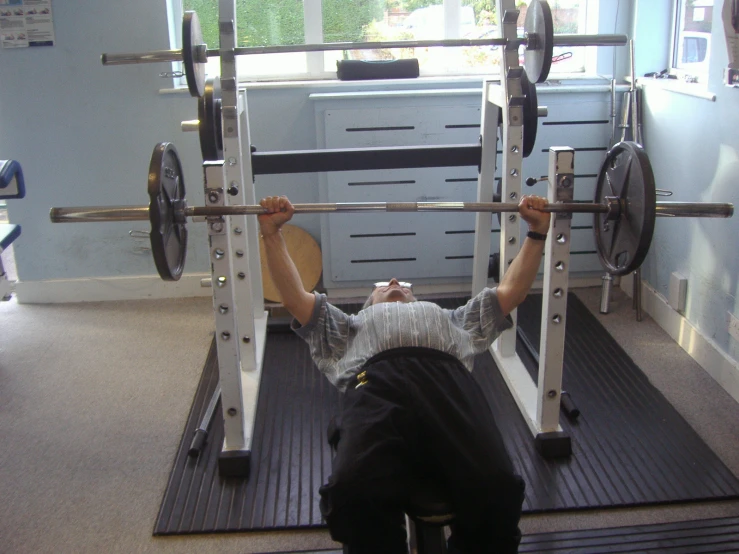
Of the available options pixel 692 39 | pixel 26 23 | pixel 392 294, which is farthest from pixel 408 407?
pixel 26 23

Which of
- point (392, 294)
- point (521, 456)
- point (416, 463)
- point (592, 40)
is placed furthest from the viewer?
point (592, 40)

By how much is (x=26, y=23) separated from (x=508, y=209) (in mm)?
2494

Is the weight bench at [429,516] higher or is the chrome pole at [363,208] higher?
the chrome pole at [363,208]

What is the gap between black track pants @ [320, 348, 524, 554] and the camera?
152cm

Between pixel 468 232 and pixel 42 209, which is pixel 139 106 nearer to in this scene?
pixel 42 209

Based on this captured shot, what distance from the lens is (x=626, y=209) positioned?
194cm

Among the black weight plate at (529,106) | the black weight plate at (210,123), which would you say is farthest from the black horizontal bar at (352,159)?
the black weight plate at (529,106)

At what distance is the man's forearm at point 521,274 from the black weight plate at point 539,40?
714 mm

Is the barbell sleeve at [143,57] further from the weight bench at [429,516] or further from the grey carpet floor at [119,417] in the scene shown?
the weight bench at [429,516]

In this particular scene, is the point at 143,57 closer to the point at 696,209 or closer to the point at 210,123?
the point at 210,123

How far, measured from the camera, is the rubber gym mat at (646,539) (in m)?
1.89

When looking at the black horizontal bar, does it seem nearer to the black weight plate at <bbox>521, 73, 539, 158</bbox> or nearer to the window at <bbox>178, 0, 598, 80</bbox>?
the black weight plate at <bbox>521, 73, 539, 158</bbox>

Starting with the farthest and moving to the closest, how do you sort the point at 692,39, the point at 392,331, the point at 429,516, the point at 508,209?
1. the point at 692,39
2. the point at 508,209
3. the point at 392,331
4. the point at 429,516

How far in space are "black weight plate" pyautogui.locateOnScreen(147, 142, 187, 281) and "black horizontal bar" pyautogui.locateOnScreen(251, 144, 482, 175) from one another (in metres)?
0.67
